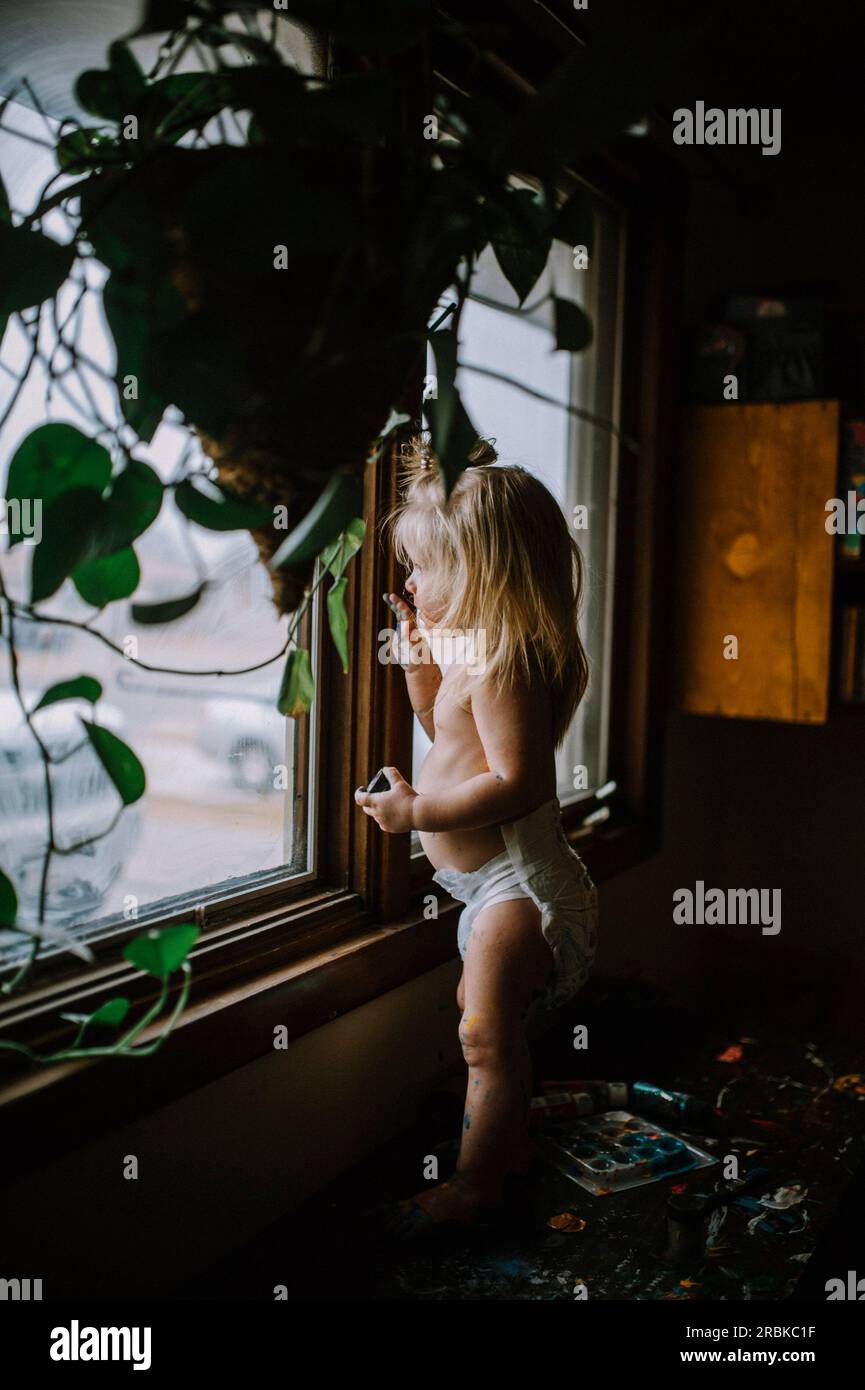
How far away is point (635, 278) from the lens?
2.42m

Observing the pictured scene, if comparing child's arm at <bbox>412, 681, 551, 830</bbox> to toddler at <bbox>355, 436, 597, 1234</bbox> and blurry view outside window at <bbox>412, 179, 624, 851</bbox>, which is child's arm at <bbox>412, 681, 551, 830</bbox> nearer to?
toddler at <bbox>355, 436, 597, 1234</bbox>

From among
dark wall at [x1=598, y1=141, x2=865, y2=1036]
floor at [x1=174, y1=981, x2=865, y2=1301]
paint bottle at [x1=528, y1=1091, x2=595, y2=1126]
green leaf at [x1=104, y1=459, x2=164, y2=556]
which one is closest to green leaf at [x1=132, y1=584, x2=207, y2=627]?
green leaf at [x1=104, y1=459, x2=164, y2=556]

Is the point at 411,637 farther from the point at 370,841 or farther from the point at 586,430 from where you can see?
the point at 586,430

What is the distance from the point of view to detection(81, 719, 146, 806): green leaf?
80 centimetres

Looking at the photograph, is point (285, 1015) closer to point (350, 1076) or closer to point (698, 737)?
point (350, 1076)

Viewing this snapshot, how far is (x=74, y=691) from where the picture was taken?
0.79m

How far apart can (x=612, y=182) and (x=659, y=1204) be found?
78.8 inches

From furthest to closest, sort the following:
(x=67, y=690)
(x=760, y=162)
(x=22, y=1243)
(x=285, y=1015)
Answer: (x=760, y=162) < (x=285, y=1015) < (x=22, y=1243) < (x=67, y=690)

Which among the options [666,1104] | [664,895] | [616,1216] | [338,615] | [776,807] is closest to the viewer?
[338,615]

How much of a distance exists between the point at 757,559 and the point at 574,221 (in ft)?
5.65

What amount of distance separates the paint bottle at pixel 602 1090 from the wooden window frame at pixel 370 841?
27cm

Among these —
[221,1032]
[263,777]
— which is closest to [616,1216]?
[221,1032]

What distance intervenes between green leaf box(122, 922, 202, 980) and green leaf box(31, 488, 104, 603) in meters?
0.26
